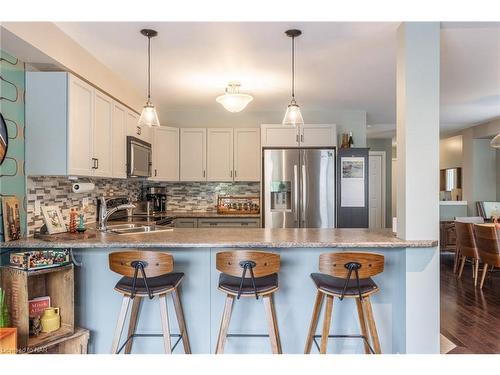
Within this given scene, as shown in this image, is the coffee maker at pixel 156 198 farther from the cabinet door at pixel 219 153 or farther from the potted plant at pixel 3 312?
the potted plant at pixel 3 312

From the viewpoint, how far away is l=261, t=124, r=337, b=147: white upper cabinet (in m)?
4.93

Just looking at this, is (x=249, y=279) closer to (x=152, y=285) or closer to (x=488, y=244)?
(x=152, y=285)

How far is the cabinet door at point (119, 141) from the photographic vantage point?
352 centimetres

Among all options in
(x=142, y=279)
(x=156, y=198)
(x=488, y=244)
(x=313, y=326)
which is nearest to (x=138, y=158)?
(x=156, y=198)

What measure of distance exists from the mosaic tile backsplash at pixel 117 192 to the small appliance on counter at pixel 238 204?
0.23 ft

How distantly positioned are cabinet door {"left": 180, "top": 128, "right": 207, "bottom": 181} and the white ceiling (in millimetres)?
524

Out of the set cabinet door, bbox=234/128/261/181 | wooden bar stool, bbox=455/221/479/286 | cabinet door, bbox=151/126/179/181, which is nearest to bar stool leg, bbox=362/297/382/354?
wooden bar stool, bbox=455/221/479/286

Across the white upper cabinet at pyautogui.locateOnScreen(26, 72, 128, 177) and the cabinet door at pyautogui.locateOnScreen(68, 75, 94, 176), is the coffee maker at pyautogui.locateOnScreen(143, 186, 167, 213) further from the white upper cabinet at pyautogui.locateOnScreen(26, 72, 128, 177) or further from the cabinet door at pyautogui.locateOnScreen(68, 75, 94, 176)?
the white upper cabinet at pyautogui.locateOnScreen(26, 72, 128, 177)

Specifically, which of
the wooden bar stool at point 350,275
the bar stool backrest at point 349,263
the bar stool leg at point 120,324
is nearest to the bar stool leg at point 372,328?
the wooden bar stool at point 350,275

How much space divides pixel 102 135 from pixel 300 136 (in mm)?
2740

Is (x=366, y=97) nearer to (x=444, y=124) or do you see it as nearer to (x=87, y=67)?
(x=444, y=124)
